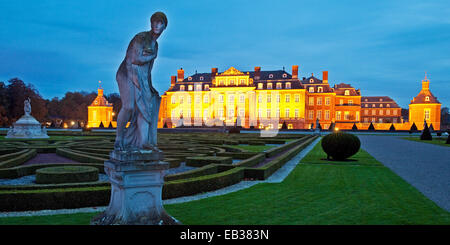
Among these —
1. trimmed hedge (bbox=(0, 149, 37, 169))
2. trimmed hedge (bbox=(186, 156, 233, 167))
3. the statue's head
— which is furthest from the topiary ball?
trimmed hedge (bbox=(0, 149, 37, 169))

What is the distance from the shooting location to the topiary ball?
1094 centimetres

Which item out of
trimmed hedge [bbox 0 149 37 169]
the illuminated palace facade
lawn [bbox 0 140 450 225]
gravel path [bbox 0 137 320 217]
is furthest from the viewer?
the illuminated palace facade

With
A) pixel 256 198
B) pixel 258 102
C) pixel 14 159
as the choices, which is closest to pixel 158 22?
pixel 256 198

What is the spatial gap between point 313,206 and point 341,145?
21.2 ft

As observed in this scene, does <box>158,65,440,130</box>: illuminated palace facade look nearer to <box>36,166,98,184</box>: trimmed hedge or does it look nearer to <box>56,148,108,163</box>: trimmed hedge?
<box>56,148,108,163</box>: trimmed hedge

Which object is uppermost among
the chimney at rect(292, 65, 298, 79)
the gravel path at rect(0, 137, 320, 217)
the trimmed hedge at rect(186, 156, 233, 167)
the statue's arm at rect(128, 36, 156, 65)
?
the chimney at rect(292, 65, 298, 79)

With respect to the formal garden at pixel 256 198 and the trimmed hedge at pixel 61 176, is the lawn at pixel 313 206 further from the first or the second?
the trimmed hedge at pixel 61 176

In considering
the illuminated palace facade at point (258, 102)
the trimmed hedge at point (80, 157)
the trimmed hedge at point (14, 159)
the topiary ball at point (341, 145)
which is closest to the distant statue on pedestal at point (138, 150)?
the trimmed hedge at point (80, 157)

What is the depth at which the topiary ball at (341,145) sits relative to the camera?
35.9 feet

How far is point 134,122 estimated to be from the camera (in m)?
3.78

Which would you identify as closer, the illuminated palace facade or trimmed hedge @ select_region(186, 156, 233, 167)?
trimmed hedge @ select_region(186, 156, 233, 167)

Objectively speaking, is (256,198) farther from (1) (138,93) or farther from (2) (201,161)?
(2) (201,161)

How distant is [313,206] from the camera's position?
5047 mm
